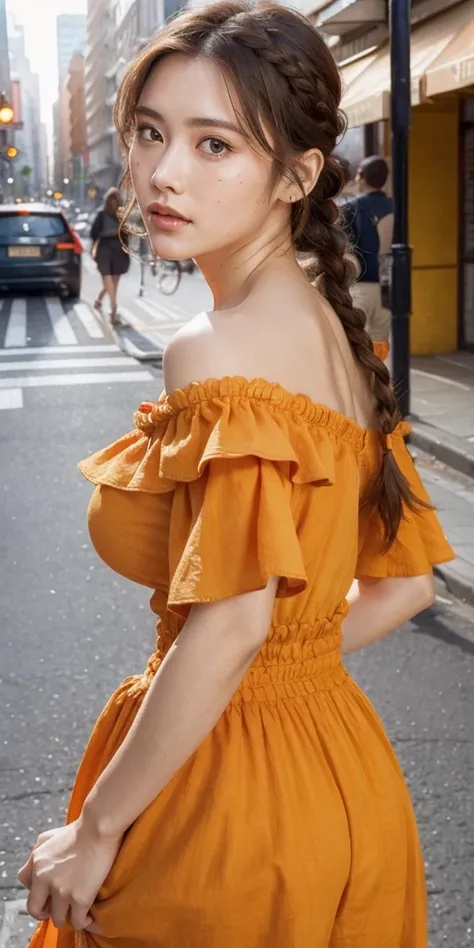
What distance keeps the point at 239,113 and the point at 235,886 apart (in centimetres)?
84

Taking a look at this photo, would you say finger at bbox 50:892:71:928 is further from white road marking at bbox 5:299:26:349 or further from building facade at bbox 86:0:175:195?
building facade at bbox 86:0:175:195

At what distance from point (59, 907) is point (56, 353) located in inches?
567

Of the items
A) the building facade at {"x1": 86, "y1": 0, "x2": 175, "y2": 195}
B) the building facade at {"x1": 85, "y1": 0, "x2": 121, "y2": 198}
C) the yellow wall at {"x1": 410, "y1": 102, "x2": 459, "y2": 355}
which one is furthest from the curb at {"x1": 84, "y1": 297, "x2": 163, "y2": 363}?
the building facade at {"x1": 85, "y1": 0, "x2": 121, "y2": 198}

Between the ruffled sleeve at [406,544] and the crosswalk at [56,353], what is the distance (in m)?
9.86

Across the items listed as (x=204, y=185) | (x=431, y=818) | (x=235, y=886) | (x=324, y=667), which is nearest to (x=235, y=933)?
(x=235, y=886)

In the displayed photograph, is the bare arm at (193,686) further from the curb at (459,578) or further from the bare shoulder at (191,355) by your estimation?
the curb at (459,578)

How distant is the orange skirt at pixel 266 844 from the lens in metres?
1.30

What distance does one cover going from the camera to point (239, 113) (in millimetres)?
1293

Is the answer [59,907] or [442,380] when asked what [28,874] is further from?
[442,380]

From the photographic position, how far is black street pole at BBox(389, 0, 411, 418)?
862cm

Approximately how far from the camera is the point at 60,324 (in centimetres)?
1889

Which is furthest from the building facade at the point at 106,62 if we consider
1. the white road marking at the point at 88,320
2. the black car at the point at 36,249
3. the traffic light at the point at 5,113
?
the white road marking at the point at 88,320

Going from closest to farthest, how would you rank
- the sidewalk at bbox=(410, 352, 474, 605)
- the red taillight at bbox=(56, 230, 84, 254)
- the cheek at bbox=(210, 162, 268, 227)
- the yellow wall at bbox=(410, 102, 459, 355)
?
the cheek at bbox=(210, 162, 268, 227) → the sidewalk at bbox=(410, 352, 474, 605) → the yellow wall at bbox=(410, 102, 459, 355) → the red taillight at bbox=(56, 230, 84, 254)

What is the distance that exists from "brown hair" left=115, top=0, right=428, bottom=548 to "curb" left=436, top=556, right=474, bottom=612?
4025 mm
